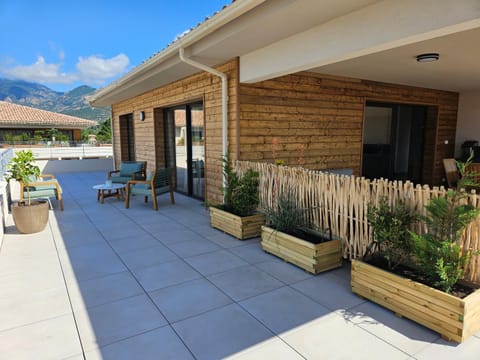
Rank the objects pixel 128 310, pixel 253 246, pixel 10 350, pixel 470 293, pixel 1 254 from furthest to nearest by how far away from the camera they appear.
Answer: pixel 253 246, pixel 1 254, pixel 128 310, pixel 470 293, pixel 10 350

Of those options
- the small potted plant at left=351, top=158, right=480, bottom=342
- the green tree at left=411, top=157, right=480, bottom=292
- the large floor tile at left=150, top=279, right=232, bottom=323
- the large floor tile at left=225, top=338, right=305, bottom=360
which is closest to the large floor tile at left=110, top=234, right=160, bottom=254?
the large floor tile at left=150, top=279, right=232, bottom=323

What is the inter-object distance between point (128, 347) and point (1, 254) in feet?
8.79

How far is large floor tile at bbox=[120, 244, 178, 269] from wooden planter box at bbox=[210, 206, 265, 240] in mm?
926

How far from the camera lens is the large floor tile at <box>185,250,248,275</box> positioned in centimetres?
324

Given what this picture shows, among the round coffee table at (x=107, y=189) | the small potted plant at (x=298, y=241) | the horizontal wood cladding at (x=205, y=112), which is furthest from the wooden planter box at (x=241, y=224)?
the round coffee table at (x=107, y=189)

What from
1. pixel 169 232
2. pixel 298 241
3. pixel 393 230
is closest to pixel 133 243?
pixel 169 232

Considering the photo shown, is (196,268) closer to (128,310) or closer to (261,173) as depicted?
(128,310)

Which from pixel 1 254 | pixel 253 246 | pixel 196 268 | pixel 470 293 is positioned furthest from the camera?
pixel 253 246

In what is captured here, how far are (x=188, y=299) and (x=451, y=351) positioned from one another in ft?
6.21

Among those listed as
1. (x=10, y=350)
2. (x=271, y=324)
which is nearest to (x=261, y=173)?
(x=271, y=324)

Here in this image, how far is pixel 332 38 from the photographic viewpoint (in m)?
3.28

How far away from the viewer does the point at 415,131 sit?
8000mm

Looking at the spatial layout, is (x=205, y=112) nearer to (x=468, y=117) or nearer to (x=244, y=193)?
(x=244, y=193)

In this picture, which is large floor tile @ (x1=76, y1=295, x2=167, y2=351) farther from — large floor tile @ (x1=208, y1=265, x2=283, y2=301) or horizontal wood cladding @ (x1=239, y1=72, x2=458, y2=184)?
horizontal wood cladding @ (x1=239, y1=72, x2=458, y2=184)
